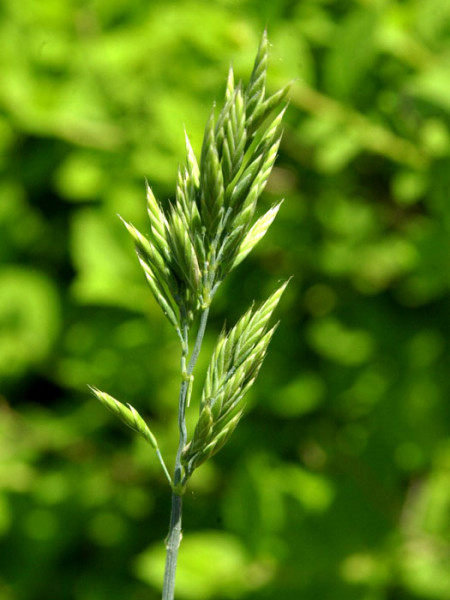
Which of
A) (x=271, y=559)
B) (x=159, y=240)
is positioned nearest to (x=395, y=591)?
(x=271, y=559)

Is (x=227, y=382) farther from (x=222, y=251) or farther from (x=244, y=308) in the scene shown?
(x=244, y=308)

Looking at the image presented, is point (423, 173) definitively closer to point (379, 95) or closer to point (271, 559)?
point (379, 95)

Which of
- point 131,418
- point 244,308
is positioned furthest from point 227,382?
point 244,308

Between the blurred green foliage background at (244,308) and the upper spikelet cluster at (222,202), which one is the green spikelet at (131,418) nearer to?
the upper spikelet cluster at (222,202)

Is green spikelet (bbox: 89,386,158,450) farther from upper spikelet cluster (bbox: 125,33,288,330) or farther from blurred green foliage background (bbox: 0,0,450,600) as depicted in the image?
blurred green foliage background (bbox: 0,0,450,600)

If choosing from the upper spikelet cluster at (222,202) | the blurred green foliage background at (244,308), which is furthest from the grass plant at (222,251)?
the blurred green foliage background at (244,308)

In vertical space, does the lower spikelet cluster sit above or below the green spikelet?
above

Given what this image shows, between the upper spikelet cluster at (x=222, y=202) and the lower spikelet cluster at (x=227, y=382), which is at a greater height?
the upper spikelet cluster at (x=222, y=202)

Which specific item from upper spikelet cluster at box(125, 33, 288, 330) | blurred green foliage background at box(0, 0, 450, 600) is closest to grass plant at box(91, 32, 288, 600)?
upper spikelet cluster at box(125, 33, 288, 330)

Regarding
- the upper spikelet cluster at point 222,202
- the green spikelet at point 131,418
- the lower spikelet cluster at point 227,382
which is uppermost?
the upper spikelet cluster at point 222,202
